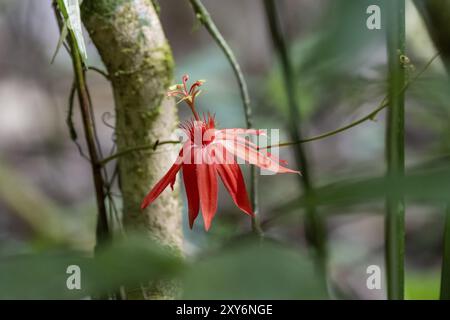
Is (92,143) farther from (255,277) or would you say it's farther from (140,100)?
(255,277)

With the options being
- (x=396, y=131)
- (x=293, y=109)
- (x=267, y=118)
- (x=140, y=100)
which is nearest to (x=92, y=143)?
(x=140, y=100)

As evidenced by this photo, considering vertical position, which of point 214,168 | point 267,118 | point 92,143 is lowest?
point 214,168

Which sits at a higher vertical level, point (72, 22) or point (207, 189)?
point (72, 22)

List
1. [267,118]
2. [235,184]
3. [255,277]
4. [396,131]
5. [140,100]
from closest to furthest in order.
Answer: [255,277] → [235,184] → [396,131] → [140,100] → [267,118]

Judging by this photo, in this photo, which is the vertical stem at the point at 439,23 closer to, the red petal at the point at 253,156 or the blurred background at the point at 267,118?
the blurred background at the point at 267,118

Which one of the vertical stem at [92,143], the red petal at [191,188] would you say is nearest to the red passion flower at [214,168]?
the red petal at [191,188]
